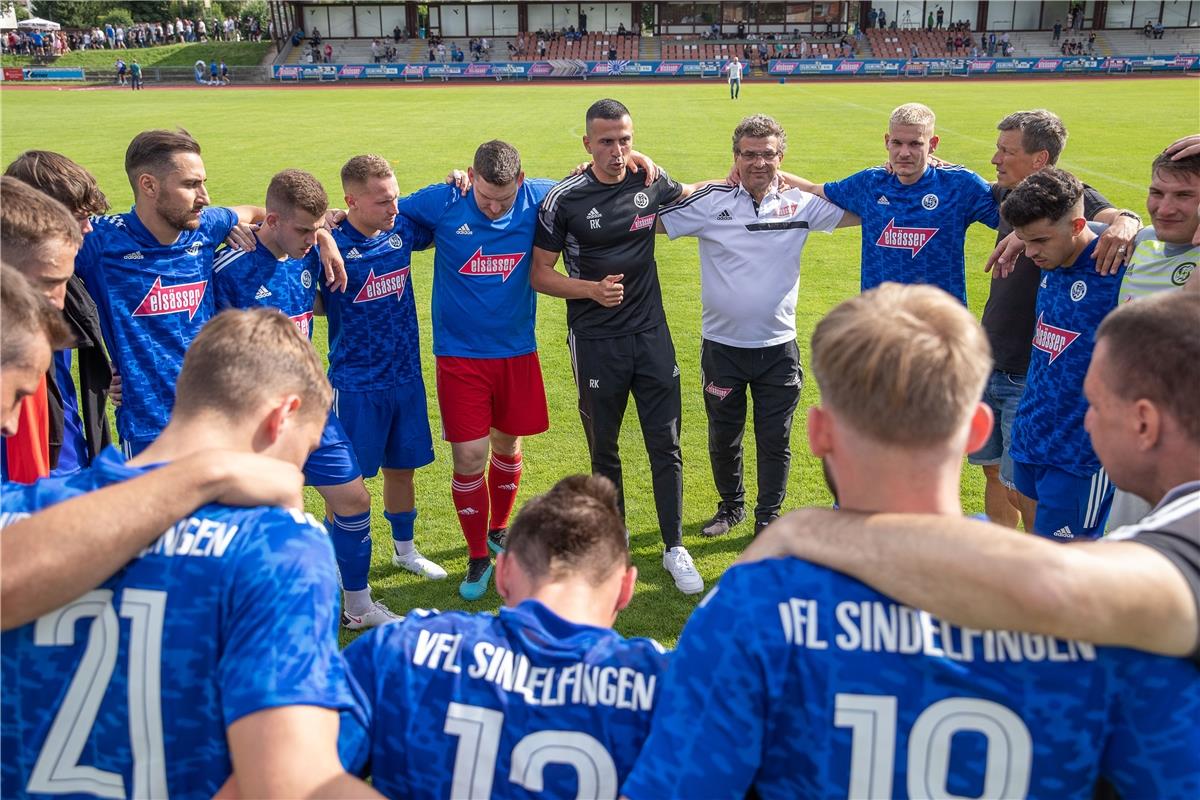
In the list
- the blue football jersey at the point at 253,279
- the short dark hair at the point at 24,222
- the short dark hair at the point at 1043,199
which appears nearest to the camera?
the short dark hair at the point at 24,222

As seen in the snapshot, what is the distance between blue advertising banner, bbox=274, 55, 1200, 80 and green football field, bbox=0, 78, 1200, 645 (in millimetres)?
5716

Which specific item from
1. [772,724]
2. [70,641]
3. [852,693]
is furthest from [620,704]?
[70,641]

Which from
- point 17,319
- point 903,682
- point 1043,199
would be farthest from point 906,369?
point 1043,199

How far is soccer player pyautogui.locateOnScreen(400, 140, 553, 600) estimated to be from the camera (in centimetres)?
556

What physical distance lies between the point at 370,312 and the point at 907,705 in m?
4.33

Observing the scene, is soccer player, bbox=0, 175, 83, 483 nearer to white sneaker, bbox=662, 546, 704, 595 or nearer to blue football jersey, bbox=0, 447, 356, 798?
blue football jersey, bbox=0, 447, 356, 798

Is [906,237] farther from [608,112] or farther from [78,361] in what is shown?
[78,361]

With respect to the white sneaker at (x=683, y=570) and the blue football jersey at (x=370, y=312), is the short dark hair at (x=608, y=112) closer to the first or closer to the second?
the blue football jersey at (x=370, y=312)

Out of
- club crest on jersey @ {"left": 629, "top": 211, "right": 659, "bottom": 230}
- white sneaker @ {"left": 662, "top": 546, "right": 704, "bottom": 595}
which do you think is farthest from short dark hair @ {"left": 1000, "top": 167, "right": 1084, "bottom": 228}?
white sneaker @ {"left": 662, "top": 546, "right": 704, "bottom": 595}

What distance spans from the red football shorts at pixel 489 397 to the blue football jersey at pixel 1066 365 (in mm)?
2867

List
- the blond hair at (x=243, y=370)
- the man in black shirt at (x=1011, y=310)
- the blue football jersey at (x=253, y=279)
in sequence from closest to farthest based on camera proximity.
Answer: the blond hair at (x=243, y=370) < the blue football jersey at (x=253, y=279) < the man in black shirt at (x=1011, y=310)

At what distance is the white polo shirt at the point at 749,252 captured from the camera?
575 centimetres

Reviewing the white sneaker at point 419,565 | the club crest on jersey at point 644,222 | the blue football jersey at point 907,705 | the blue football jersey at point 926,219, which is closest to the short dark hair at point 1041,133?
the blue football jersey at point 926,219

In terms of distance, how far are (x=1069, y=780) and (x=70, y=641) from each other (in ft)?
6.52
